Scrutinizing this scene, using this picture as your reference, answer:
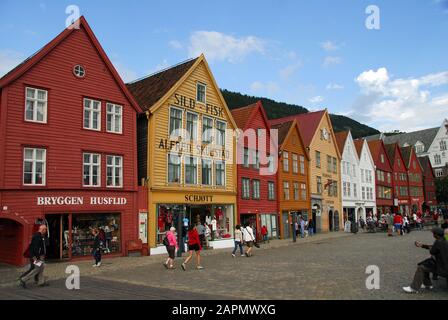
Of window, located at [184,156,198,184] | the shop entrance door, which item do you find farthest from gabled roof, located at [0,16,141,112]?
the shop entrance door

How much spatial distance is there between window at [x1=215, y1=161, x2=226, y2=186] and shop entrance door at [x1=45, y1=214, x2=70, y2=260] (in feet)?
38.0

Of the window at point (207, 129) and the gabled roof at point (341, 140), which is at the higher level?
the gabled roof at point (341, 140)

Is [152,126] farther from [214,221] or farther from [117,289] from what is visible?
[117,289]

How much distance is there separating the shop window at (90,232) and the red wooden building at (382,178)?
43941 mm

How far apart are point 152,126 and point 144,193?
12.9ft

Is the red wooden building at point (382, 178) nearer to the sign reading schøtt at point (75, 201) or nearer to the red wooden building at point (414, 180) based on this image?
the red wooden building at point (414, 180)

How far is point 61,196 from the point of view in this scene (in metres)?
20.7

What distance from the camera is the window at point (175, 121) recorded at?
27.0 meters

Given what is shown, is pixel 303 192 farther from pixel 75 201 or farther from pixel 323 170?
pixel 75 201

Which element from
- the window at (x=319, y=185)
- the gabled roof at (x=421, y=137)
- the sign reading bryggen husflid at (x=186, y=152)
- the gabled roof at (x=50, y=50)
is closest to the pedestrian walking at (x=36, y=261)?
the gabled roof at (x=50, y=50)

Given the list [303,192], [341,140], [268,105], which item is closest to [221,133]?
[303,192]

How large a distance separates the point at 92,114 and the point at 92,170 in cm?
295
